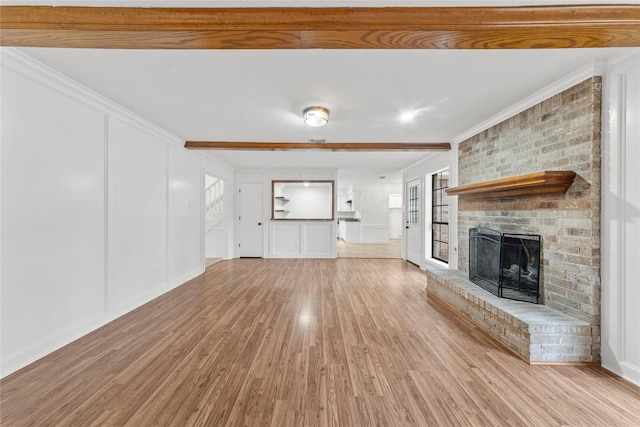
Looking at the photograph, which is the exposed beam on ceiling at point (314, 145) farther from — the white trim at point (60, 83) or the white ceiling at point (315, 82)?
the white trim at point (60, 83)

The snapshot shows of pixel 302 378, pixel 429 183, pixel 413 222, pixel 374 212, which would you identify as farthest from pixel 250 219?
pixel 302 378

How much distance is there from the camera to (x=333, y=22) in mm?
1390

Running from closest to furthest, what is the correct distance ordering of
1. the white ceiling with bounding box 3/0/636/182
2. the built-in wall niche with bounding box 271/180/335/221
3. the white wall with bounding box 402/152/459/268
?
the white ceiling with bounding box 3/0/636/182 < the white wall with bounding box 402/152/459/268 < the built-in wall niche with bounding box 271/180/335/221

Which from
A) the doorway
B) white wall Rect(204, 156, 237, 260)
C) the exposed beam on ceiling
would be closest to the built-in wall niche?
the doorway

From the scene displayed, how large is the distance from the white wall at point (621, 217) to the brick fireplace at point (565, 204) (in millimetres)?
53

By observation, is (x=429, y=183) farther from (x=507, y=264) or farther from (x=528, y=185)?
(x=528, y=185)

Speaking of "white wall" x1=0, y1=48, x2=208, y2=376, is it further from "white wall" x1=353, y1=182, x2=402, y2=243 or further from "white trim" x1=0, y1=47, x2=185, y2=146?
"white wall" x1=353, y1=182, x2=402, y2=243

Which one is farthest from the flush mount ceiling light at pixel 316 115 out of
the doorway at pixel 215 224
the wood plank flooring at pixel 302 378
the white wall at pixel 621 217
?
the doorway at pixel 215 224

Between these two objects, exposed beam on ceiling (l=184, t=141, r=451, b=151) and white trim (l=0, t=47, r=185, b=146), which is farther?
exposed beam on ceiling (l=184, t=141, r=451, b=151)

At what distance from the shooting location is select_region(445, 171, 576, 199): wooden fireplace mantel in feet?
6.88

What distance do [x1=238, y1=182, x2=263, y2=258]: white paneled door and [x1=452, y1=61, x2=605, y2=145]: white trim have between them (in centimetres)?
493

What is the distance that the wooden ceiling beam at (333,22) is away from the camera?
4.53 ft

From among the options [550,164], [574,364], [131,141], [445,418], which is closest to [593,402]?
[574,364]

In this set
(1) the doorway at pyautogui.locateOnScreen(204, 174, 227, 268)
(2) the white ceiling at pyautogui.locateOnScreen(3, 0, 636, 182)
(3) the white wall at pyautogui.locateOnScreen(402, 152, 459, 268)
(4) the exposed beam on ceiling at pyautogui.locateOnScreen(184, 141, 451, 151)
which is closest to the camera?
(2) the white ceiling at pyautogui.locateOnScreen(3, 0, 636, 182)
